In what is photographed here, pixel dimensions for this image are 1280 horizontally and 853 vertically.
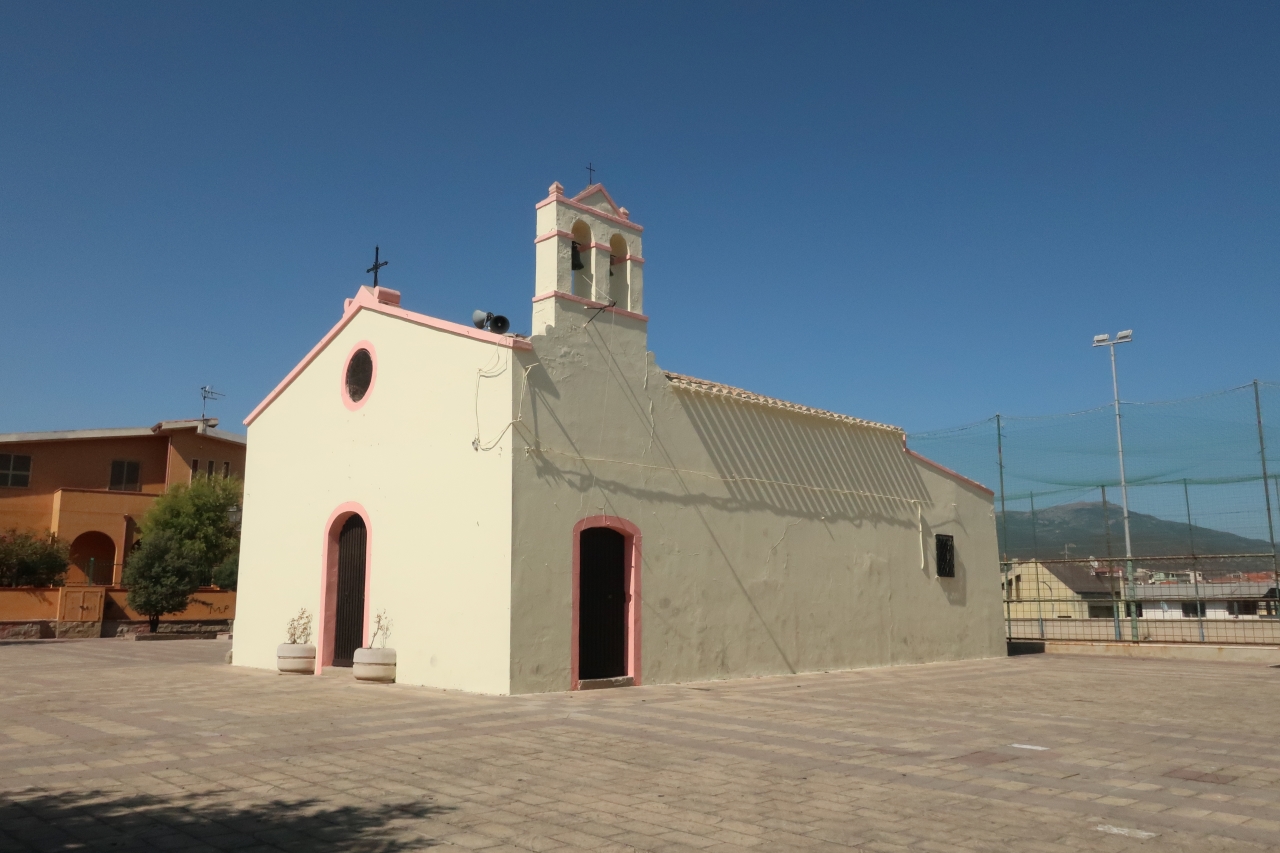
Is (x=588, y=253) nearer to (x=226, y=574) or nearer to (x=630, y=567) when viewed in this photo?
(x=630, y=567)

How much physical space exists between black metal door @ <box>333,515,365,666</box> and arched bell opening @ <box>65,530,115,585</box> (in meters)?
23.7

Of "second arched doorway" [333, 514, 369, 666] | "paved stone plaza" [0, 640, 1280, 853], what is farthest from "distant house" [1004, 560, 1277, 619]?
"second arched doorway" [333, 514, 369, 666]

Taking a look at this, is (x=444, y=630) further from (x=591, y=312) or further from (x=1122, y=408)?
(x=1122, y=408)

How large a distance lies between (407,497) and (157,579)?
17986 millimetres

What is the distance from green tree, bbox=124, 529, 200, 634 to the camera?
87.5 feet

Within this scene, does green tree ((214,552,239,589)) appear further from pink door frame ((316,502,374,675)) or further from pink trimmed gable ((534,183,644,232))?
pink trimmed gable ((534,183,644,232))

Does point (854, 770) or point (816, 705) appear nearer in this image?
point (854, 770)

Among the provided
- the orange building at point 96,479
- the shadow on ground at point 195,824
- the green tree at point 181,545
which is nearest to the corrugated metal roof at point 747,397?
the shadow on ground at point 195,824

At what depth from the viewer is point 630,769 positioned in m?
6.71

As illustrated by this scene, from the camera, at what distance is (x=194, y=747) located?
731 centimetres

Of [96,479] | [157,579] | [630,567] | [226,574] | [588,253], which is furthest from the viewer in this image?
[96,479]

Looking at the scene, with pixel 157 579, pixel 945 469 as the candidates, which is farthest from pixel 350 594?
pixel 157 579

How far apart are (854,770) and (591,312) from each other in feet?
25.2

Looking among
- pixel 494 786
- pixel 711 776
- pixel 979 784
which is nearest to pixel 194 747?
pixel 494 786
